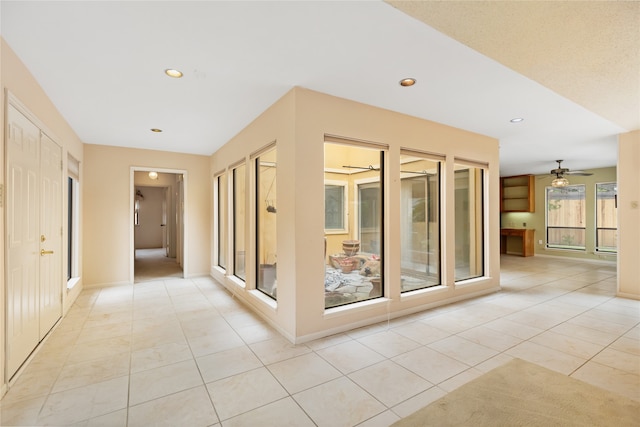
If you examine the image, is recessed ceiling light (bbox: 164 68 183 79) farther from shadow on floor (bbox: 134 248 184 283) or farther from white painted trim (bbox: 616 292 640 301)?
white painted trim (bbox: 616 292 640 301)

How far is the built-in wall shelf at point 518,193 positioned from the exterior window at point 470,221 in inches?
222

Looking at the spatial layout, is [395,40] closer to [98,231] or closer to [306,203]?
[306,203]

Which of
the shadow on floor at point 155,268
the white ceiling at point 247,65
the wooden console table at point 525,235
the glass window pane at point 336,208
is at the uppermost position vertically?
the white ceiling at point 247,65

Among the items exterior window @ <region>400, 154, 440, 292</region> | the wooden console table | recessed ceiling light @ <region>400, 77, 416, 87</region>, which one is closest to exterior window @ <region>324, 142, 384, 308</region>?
exterior window @ <region>400, 154, 440, 292</region>

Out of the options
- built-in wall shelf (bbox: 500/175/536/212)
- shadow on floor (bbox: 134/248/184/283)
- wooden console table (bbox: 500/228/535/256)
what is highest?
built-in wall shelf (bbox: 500/175/536/212)

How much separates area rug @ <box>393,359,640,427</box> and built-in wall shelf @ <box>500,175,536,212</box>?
329 inches

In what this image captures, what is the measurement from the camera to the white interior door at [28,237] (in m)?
2.23

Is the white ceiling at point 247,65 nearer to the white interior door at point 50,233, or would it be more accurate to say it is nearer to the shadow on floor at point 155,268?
the white interior door at point 50,233

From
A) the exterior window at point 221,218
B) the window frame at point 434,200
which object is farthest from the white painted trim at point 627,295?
the exterior window at point 221,218

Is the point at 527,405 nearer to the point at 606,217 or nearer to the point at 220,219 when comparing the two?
the point at 220,219

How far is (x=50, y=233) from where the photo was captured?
3.13 meters

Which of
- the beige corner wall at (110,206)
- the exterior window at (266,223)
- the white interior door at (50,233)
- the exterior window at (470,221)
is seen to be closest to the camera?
the white interior door at (50,233)

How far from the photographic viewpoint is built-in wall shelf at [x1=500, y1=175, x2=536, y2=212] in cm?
898

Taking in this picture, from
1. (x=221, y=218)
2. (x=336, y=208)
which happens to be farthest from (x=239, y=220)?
(x=336, y=208)
